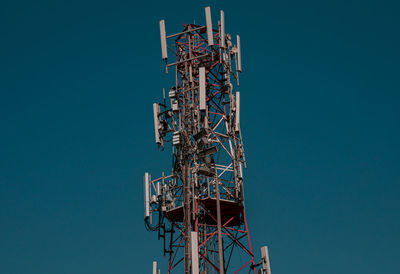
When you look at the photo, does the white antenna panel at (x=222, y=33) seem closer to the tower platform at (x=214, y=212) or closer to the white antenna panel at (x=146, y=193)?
the white antenna panel at (x=146, y=193)

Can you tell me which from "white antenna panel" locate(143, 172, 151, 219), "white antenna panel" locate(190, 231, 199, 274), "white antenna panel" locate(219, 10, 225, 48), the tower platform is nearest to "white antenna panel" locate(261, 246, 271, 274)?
the tower platform

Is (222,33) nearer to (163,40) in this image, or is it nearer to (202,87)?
(163,40)

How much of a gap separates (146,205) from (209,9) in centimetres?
1561

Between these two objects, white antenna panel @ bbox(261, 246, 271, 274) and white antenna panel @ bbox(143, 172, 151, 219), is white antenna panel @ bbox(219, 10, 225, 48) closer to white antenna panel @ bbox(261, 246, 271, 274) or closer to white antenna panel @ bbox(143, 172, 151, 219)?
white antenna panel @ bbox(143, 172, 151, 219)

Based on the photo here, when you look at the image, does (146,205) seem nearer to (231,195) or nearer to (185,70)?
(231,195)

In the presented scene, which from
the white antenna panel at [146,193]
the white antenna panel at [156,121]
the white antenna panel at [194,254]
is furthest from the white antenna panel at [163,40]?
the white antenna panel at [194,254]

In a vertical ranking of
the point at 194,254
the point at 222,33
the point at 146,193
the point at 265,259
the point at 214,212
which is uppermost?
the point at 222,33

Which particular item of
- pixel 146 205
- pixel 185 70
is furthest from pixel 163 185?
pixel 185 70

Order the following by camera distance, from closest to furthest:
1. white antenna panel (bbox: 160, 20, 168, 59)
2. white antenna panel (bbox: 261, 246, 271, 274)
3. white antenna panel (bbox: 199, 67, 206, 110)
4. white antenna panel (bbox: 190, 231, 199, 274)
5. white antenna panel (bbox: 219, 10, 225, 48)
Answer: white antenna panel (bbox: 190, 231, 199, 274) < white antenna panel (bbox: 261, 246, 271, 274) < white antenna panel (bbox: 199, 67, 206, 110) < white antenna panel (bbox: 219, 10, 225, 48) < white antenna panel (bbox: 160, 20, 168, 59)

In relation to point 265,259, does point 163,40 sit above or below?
above

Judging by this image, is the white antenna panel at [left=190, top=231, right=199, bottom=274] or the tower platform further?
the tower platform

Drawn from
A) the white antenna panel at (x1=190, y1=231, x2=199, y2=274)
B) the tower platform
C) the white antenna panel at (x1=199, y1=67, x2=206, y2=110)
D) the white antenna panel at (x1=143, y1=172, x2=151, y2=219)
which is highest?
the white antenna panel at (x1=199, y1=67, x2=206, y2=110)

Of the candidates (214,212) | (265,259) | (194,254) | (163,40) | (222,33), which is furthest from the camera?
(163,40)

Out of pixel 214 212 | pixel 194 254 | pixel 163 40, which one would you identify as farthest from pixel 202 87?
pixel 194 254
